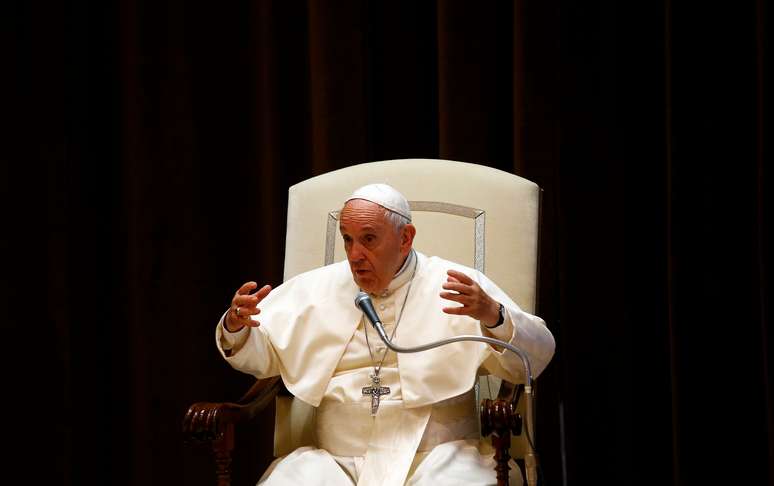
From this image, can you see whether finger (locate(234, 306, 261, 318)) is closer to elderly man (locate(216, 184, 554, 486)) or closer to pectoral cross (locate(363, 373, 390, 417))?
elderly man (locate(216, 184, 554, 486))

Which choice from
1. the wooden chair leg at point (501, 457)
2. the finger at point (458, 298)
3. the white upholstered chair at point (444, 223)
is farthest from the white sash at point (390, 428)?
the finger at point (458, 298)

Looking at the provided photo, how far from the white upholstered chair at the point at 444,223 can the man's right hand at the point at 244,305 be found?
0.29m

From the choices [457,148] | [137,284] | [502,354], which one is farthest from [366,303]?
[137,284]

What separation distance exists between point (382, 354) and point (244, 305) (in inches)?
18.5

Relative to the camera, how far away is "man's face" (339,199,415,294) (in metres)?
2.66

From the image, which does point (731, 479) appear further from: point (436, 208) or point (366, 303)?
point (366, 303)

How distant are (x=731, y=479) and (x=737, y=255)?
2.35 ft

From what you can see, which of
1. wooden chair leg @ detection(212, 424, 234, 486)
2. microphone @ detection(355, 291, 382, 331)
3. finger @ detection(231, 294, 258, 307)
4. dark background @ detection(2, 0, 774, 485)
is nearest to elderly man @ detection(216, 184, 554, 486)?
finger @ detection(231, 294, 258, 307)

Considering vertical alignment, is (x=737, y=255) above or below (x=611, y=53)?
below

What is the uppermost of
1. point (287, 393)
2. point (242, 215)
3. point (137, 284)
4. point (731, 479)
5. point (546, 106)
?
point (546, 106)

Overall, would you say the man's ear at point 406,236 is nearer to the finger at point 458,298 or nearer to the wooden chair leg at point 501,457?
the finger at point 458,298

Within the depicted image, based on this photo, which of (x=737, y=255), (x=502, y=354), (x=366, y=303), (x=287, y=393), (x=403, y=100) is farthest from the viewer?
(x=403, y=100)

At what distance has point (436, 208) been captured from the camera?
3072mm

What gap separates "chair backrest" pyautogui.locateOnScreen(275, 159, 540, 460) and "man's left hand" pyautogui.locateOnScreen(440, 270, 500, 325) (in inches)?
20.6
